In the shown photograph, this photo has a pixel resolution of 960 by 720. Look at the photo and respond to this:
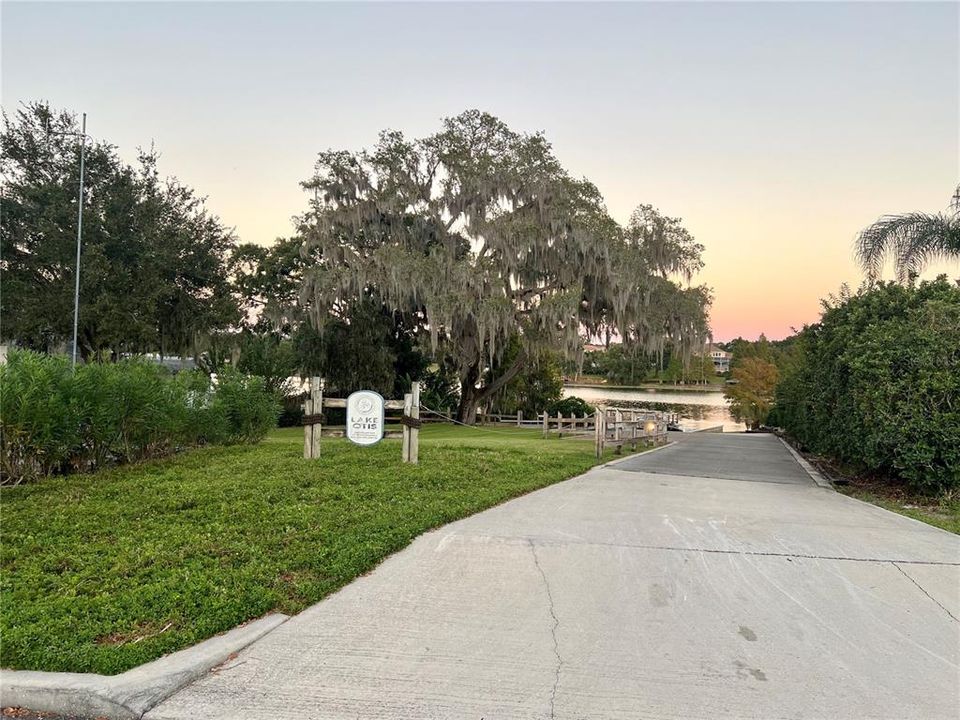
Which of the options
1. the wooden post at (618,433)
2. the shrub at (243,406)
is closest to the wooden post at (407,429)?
the shrub at (243,406)

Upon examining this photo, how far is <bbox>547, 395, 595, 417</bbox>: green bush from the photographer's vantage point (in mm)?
35500

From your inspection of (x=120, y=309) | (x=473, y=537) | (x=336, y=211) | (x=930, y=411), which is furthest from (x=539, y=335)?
(x=473, y=537)

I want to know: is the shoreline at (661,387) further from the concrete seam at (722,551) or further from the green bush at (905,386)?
the concrete seam at (722,551)

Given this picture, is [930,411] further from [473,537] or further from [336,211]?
[336,211]

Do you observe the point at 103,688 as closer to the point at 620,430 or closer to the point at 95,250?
the point at 620,430

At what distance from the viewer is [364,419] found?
9.70m

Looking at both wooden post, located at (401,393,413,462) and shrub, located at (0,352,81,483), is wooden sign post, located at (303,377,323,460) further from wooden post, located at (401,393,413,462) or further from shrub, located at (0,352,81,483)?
shrub, located at (0,352,81,483)

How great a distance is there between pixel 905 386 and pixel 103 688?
10.0 m

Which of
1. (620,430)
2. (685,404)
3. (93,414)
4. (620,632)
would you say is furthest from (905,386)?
(685,404)

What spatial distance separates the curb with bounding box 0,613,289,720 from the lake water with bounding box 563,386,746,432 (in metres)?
41.3

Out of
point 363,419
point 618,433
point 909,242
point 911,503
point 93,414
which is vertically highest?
point 909,242

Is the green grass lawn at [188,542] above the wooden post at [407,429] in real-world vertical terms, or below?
below

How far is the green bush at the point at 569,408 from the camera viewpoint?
35.5 metres

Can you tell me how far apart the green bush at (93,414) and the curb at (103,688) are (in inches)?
185
